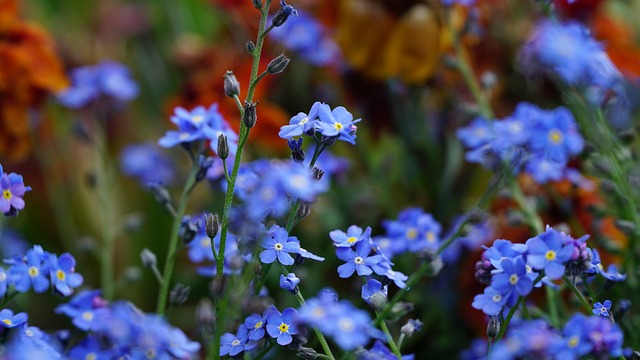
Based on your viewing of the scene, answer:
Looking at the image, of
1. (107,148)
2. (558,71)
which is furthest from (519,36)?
(107,148)

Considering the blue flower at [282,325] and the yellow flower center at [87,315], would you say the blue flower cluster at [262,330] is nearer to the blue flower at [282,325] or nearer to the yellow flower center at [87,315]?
the blue flower at [282,325]

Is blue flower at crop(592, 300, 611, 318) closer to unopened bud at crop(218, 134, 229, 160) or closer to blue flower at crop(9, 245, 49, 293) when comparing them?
unopened bud at crop(218, 134, 229, 160)

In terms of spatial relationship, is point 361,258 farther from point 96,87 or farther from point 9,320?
point 96,87

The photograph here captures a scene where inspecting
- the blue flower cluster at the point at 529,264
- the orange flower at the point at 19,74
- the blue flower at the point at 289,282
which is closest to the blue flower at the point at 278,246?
the blue flower at the point at 289,282

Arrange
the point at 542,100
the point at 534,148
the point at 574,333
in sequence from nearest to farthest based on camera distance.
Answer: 1. the point at 574,333
2. the point at 534,148
3. the point at 542,100

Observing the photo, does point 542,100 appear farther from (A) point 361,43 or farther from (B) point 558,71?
(B) point 558,71
